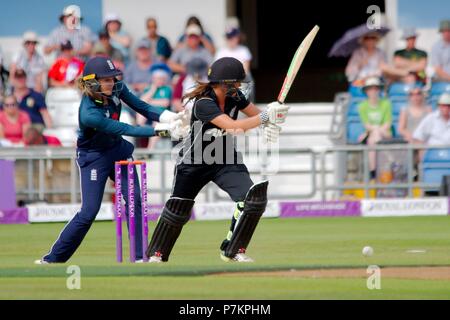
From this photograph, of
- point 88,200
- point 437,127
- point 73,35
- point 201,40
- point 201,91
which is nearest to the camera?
point 201,91

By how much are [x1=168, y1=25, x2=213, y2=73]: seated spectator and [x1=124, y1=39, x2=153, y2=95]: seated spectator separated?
36 centimetres

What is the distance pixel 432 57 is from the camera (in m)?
16.9

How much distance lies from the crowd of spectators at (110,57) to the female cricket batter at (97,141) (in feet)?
20.7

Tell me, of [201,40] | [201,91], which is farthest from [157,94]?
[201,91]

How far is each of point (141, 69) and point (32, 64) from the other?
172 centimetres

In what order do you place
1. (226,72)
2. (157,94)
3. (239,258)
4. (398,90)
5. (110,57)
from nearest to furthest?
1. (226,72)
2. (239,258)
3. (157,94)
4. (398,90)
5. (110,57)

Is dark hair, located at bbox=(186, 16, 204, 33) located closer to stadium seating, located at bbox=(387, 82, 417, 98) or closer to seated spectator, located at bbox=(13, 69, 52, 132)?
seated spectator, located at bbox=(13, 69, 52, 132)

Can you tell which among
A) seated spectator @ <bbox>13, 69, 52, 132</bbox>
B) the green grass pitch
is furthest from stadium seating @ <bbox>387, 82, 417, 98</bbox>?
seated spectator @ <bbox>13, 69, 52, 132</bbox>

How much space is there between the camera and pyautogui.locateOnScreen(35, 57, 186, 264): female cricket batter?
9.22 metres

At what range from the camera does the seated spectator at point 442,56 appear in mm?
16641

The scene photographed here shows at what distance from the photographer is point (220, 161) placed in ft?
29.8

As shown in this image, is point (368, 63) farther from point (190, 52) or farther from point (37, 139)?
point (37, 139)

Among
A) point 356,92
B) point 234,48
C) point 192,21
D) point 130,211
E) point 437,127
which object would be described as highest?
point 192,21

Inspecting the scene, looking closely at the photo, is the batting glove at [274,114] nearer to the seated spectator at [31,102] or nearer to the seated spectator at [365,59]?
the seated spectator at [31,102]
